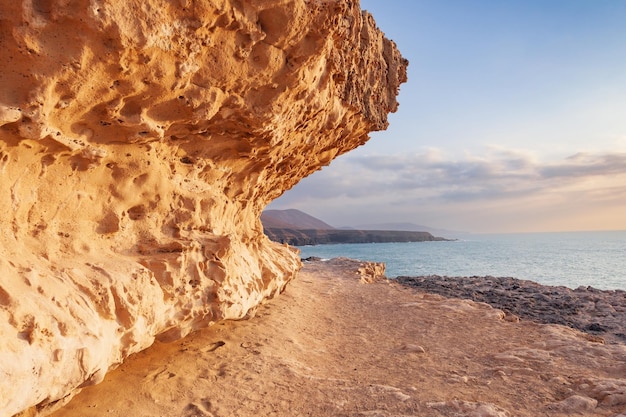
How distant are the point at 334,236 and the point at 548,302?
272ft

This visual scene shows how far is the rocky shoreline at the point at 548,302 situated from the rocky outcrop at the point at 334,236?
53951mm

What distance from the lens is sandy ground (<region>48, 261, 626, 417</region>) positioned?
12.6ft

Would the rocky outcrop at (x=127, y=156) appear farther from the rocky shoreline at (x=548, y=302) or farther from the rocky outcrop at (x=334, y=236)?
the rocky outcrop at (x=334, y=236)

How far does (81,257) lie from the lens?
135 inches

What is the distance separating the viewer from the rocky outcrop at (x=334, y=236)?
7669 cm

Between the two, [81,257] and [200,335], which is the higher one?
[81,257]

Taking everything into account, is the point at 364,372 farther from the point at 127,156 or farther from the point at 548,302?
the point at 548,302

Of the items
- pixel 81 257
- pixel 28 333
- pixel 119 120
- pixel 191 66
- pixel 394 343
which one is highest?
pixel 191 66

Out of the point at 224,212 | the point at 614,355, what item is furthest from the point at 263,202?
the point at 614,355

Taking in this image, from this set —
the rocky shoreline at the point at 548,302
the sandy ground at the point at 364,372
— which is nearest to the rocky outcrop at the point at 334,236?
the rocky shoreline at the point at 548,302

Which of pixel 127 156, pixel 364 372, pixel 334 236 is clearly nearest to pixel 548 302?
pixel 364 372

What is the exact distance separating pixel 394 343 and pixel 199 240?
3.89 meters

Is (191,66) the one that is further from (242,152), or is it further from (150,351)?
(150,351)

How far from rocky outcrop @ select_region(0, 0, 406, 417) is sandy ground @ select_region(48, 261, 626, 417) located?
22.0 inches
